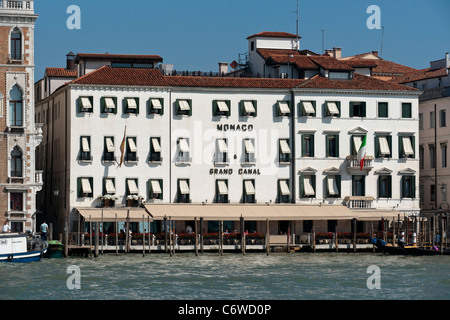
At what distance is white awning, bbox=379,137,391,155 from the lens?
79.7 m

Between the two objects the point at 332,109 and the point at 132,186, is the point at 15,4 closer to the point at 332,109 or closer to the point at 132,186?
the point at 132,186

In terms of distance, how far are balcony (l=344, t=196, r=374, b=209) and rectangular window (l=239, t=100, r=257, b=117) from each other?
26.8 feet

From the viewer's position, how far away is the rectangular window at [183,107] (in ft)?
252

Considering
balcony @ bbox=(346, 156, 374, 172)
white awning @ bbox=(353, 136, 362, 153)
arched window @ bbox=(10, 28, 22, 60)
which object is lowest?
balcony @ bbox=(346, 156, 374, 172)

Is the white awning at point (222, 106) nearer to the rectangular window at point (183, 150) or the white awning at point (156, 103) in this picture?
the rectangular window at point (183, 150)

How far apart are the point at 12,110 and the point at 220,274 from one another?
21.0m

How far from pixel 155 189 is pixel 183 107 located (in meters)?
5.42

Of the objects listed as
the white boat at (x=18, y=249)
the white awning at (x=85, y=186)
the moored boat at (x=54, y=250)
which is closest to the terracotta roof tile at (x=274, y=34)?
the white awning at (x=85, y=186)

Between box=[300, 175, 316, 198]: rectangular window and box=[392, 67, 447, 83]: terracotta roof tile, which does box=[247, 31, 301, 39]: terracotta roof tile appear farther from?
box=[300, 175, 316, 198]: rectangular window

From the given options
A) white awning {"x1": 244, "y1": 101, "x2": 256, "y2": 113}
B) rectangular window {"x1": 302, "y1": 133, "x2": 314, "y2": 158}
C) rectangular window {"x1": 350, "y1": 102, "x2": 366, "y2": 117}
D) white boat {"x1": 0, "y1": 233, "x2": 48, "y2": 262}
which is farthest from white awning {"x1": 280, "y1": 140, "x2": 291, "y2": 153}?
white boat {"x1": 0, "y1": 233, "x2": 48, "y2": 262}

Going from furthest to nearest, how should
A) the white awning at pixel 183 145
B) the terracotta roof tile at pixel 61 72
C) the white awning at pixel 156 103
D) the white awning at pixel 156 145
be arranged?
the terracotta roof tile at pixel 61 72 < the white awning at pixel 183 145 < the white awning at pixel 156 103 < the white awning at pixel 156 145

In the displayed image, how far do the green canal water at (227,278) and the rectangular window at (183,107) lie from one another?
1029 cm

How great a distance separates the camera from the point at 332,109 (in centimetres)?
7906
